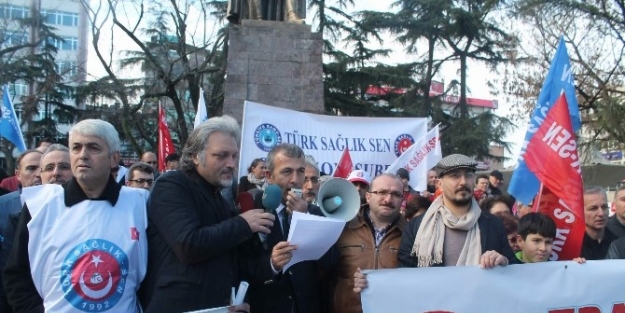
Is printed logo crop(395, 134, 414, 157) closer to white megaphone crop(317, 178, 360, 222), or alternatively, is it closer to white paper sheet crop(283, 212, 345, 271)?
white megaphone crop(317, 178, 360, 222)

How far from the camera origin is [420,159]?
837cm

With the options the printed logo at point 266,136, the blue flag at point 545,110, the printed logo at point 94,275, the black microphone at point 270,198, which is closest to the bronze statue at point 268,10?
the printed logo at point 266,136

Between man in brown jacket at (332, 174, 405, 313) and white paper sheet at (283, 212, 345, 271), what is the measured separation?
0.69 m

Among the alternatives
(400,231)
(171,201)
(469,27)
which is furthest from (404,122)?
(469,27)

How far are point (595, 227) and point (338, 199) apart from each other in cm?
→ 244

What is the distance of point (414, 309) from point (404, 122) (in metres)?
5.34

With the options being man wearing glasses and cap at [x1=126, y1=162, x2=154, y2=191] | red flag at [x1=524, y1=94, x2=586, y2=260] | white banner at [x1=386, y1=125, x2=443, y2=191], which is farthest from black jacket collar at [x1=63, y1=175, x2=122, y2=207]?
white banner at [x1=386, y1=125, x2=443, y2=191]

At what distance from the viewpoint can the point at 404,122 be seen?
8984 mm

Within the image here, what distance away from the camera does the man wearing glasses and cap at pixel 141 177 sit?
614cm

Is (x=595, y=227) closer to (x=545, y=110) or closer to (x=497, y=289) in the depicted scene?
(x=545, y=110)

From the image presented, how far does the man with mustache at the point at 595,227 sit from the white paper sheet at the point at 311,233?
2.52 metres

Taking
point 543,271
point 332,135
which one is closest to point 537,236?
point 543,271

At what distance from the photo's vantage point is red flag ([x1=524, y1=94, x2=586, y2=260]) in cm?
465

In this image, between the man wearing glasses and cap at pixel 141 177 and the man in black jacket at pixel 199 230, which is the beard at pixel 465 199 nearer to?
the man in black jacket at pixel 199 230
